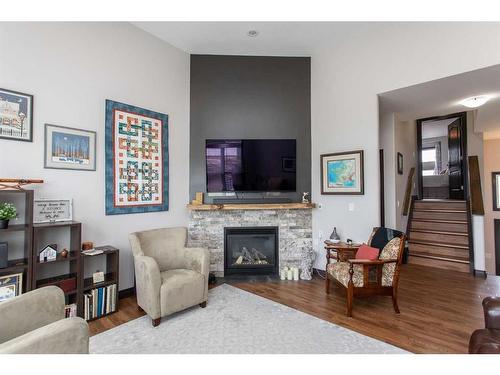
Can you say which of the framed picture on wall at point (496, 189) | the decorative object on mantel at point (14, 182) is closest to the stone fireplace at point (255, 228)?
the decorative object on mantel at point (14, 182)

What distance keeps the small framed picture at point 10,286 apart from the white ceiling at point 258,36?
315 cm

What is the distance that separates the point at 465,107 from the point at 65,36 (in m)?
5.36

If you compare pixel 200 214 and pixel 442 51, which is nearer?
pixel 442 51

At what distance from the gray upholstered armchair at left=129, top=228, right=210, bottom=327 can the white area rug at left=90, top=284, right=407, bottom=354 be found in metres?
0.15

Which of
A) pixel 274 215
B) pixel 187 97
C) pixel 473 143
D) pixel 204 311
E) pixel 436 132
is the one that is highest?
pixel 436 132

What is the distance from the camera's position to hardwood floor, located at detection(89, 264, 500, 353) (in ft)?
6.82

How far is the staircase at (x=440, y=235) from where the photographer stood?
13.6 ft

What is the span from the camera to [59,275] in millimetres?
2469

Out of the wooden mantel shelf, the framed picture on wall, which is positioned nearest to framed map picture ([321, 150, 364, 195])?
the wooden mantel shelf

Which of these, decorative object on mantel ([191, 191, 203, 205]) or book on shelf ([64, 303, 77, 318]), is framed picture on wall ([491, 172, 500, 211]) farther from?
book on shelf ([64, 303, 77, 318])

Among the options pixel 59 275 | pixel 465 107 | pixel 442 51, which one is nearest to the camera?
pixel 59 275
